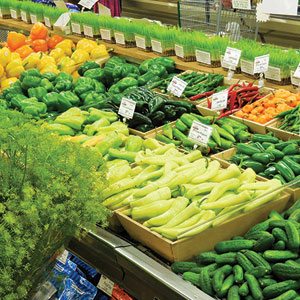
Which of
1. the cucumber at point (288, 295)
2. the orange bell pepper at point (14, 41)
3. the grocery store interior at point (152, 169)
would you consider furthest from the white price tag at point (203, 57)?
the cucumber at point (288, 295)

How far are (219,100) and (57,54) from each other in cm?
208

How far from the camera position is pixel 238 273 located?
2059 mm

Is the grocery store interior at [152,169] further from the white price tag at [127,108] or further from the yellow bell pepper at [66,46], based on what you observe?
the yellow bell pepper at [66,46]

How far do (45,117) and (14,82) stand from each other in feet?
2.80

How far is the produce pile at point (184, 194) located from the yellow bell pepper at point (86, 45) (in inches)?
101

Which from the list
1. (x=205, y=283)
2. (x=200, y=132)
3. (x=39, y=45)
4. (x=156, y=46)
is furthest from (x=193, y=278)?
(x=39, y=45)

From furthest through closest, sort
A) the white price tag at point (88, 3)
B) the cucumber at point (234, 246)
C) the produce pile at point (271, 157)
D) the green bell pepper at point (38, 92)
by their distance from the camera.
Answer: the white price tag at point (88, 3)
the green bell pepper at point (38, 92)
the produce pile at point (271, 157)
the cucumber at point (234, 246)

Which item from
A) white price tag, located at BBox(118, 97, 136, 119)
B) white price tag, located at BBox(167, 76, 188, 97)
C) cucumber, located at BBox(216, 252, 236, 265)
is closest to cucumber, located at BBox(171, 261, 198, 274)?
cucumber, located at BBox(216, 252, 236, 265)

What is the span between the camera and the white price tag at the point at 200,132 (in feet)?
10.0

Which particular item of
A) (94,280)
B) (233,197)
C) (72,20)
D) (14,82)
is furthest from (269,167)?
(72,20)

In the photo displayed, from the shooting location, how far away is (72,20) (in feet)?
18.6

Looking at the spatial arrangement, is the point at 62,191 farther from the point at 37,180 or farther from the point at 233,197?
the point at 233,197

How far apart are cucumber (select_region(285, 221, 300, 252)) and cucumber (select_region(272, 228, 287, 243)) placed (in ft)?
0.05

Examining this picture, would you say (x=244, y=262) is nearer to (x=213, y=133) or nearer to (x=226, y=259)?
(x=226, y=259)
